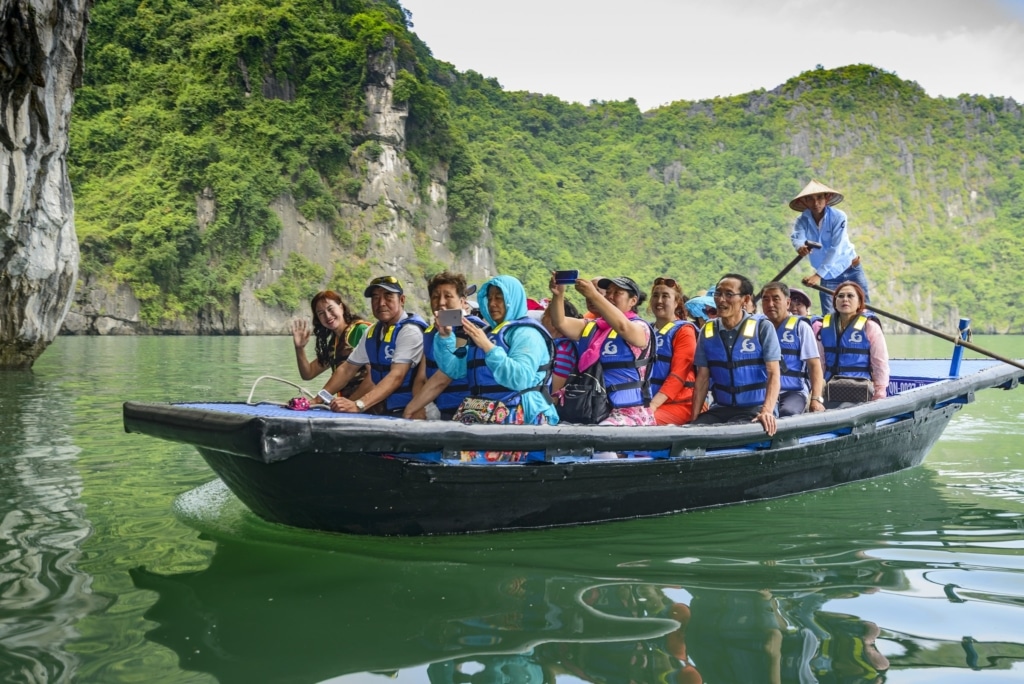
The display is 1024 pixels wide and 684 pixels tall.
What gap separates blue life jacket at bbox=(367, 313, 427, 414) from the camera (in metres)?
4.60

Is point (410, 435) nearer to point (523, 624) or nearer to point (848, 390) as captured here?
point (523, 624)

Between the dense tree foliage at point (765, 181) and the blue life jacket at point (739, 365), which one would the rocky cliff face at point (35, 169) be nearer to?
the blue life jacket at point (739, 365)

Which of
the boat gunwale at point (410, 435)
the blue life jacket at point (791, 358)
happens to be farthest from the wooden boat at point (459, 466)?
the blue life jacket at point (791, 358)

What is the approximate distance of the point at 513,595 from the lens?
3.46 meters

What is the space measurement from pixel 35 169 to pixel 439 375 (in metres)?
8.85

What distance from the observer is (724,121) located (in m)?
101

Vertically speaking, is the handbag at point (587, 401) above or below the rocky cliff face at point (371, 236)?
below

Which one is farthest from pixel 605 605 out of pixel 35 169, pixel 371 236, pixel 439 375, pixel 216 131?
pixel 216 131

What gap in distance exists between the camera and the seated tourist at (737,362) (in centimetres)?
491

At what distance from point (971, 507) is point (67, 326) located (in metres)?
35.4

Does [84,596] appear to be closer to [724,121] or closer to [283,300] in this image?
[283,300]

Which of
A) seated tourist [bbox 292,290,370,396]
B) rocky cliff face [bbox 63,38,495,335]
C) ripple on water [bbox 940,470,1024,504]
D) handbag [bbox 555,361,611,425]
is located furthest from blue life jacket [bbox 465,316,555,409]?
rocky cliff face [bbox 63,38,495,335]

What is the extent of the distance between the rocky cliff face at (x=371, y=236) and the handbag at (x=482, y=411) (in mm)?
36657

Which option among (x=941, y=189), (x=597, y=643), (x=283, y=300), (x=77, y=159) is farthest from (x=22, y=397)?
(x=941, y=189)
